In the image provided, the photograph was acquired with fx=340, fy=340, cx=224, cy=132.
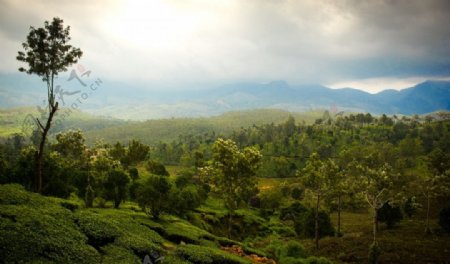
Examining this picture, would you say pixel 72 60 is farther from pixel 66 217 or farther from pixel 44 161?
pixel 66 217

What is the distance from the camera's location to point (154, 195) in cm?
4769

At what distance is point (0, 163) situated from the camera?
192 ft

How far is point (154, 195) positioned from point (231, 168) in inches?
608

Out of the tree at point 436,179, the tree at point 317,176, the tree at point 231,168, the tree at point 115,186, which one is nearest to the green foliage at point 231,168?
the tree at point 231,168

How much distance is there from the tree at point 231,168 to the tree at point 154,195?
11816 mm

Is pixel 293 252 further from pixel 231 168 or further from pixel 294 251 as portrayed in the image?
pixel 231 168

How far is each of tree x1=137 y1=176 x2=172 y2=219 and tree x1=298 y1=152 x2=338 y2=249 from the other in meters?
29.2

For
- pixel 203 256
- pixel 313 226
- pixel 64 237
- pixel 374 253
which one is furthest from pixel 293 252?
pixel 64 237

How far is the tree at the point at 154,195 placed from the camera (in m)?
47.5

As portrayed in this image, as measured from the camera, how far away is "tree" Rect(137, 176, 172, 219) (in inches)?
1869

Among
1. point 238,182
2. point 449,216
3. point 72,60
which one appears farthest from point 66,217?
point 449,216

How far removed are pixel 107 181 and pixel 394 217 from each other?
6539 cm

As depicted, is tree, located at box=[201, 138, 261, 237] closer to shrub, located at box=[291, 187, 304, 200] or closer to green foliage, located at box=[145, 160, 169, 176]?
green foliage, located at box=[145, 160, 169, 176]

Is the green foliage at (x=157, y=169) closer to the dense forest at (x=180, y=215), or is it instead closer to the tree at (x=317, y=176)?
the dense forest at (x=180, y=215)
